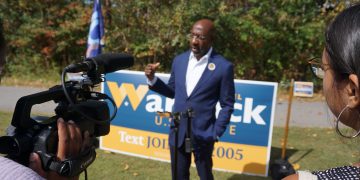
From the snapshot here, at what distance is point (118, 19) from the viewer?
12164mm

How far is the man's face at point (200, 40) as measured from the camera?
374 centimetres

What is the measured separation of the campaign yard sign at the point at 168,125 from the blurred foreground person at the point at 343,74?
13.0 ft

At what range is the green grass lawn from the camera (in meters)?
5.12

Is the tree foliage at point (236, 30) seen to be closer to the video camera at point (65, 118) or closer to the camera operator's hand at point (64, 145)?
the video camera at point (65, 118)

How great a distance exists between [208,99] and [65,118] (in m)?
2.45

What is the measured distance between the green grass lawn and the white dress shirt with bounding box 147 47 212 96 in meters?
1.69

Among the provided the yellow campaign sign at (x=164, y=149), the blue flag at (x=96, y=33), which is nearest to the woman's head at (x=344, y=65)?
the yellow campaign sign at (x=164, y=149)

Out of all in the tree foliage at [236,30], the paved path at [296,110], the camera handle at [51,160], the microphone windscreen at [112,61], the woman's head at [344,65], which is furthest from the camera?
the tree foliage at [236,30]

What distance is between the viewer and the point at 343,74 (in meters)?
1.12

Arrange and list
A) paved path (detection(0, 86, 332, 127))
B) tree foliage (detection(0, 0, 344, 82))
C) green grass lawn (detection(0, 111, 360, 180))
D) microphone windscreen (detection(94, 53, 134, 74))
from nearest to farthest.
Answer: microphone windscreen (detection(94, 53, 134, 74))
green grass lawn (detection(0, 111, 360, 180))
paved path (detection(0, 86, 332, 127))
tree foliage (detection(0, 0, 344, 82))

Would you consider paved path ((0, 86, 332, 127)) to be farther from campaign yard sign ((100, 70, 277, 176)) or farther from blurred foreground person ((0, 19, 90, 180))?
blurred foreground person ((0, 19, 90, 180))

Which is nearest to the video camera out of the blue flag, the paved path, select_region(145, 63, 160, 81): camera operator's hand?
select_region(145, 63, 160, 81): camera operator's hand

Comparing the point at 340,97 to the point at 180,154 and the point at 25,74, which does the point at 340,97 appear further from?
the point at 25,74

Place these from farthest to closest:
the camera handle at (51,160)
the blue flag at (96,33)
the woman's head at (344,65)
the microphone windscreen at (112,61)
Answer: the blue flag at (96,33) < the microphone windscreen at (112,61) < the camera handle at (51,160) < the woman's head at (344,65)
